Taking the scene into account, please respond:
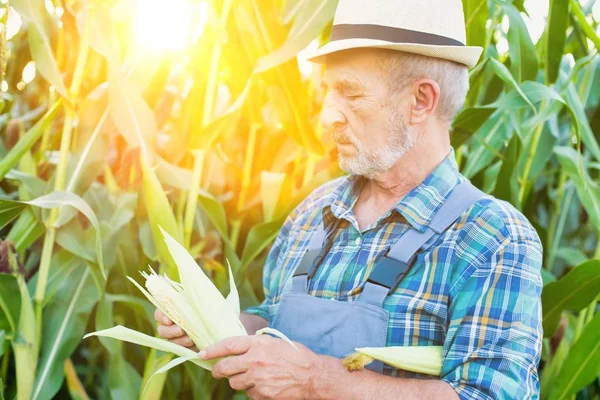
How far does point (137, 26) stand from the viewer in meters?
1.75

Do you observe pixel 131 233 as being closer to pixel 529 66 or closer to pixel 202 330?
pixel 202 330

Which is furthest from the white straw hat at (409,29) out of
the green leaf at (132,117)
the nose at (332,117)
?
the green leaf at (132,117)

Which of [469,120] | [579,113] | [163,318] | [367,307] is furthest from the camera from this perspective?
[579,113]

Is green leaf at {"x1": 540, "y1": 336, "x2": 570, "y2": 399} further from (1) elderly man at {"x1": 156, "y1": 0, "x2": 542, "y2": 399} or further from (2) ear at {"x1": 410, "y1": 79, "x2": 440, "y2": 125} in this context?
(2) ear at {"x1": 410, "y1": 79, "x2": 440, "y2": 125}

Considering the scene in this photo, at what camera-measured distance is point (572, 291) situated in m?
1.71

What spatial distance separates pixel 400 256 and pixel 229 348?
13.5 inches

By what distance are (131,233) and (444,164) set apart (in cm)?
86

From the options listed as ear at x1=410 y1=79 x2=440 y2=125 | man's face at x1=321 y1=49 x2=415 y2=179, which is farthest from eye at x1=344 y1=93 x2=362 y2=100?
ear at x1=410 y1=79 x2=440 y2=125

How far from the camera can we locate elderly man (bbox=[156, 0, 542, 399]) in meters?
1.20

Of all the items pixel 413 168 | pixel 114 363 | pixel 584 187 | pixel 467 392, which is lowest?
pixel 114 363

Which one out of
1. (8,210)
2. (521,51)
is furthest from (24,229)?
(521,51)

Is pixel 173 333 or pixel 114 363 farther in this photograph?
pixel 114 363

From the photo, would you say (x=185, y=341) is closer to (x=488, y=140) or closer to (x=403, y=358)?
(x=403, y=358)

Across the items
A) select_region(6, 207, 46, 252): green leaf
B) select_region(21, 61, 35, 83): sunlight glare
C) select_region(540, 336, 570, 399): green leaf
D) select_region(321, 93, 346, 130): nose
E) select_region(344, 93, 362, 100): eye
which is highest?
select_region(21, 61, 35, 83): sunlight glare
